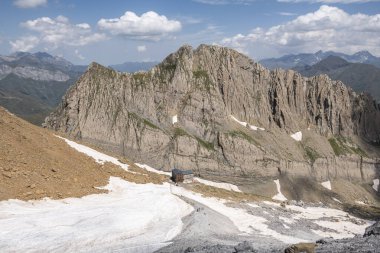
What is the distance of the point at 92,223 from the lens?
31.7m

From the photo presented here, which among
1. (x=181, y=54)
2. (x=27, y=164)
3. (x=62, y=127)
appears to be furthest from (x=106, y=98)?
(x=27, y=164)

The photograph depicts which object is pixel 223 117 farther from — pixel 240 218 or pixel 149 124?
pixel 240 218

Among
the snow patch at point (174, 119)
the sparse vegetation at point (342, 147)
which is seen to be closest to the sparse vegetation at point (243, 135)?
the snow patch at point (174, 119)

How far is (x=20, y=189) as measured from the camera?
34.7m

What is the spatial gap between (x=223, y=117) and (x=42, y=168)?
382 ft

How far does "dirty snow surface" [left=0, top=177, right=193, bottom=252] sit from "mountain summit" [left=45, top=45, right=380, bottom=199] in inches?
3761

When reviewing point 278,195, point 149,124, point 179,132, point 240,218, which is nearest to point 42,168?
point 240,218

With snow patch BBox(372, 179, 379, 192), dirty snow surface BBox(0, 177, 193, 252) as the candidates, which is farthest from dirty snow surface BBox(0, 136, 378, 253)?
snow patch BBox(372, 179, 379, 192)

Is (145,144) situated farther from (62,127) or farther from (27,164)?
(27,164)

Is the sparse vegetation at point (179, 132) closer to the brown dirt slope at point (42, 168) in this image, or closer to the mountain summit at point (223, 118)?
the mountain summit at point (223, 118)

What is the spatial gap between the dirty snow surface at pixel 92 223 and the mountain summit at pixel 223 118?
95533 millimetres

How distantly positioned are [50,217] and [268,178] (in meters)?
114

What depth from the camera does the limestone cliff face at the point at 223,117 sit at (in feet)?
449

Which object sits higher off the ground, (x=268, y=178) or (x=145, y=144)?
(x=145, y=144)
